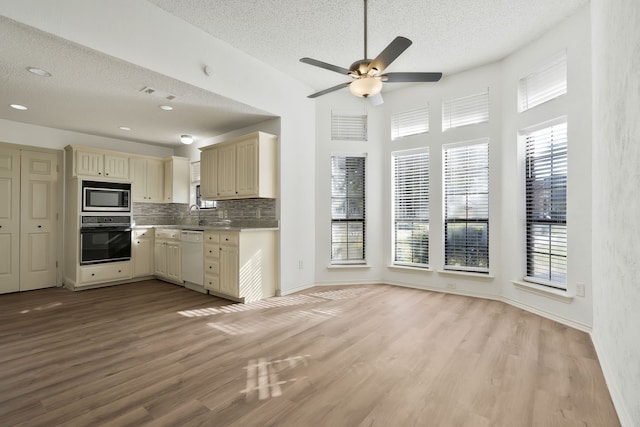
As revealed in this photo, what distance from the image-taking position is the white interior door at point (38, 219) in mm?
4949

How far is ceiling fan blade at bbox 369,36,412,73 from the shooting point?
2.28 m

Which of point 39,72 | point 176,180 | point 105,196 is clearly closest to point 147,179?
point 176,180

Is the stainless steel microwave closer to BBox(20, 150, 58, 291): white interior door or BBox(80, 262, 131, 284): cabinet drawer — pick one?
BBox(20, 150, 58, 291): white interior door

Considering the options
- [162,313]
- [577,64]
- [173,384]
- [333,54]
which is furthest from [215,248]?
[577,64]

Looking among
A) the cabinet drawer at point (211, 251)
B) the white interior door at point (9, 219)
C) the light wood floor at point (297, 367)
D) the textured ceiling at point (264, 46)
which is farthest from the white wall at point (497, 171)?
the white interior door at point (9, 219)

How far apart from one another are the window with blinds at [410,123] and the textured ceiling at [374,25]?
33.5 inches

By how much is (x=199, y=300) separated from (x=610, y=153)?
15.1 ft

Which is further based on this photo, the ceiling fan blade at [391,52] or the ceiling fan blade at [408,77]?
the ceiling fan blade at [408,77]

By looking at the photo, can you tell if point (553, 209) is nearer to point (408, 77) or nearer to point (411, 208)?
point (411, 208)

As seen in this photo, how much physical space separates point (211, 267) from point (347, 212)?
2344 millimetres

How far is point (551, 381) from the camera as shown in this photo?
85.1 inches

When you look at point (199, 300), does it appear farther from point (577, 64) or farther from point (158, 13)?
point (577, 64)

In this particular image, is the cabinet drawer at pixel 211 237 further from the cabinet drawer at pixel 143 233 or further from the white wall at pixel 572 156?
the white wall at pixel 572 156

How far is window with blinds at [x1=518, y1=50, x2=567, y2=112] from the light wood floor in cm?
259
